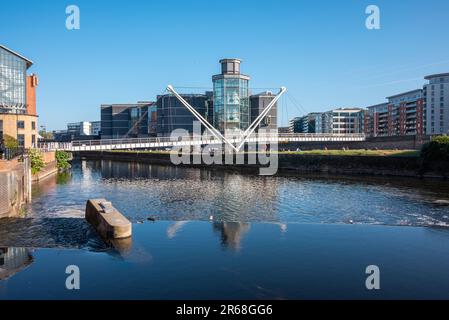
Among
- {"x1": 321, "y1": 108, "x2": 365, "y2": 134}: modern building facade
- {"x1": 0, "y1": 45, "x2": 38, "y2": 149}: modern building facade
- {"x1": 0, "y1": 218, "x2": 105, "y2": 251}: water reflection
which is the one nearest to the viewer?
{"x1": 0, "y1": 218, "x2": 105, "y2": 251}: water reflection

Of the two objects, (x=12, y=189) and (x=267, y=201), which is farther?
(x=267, y=201)

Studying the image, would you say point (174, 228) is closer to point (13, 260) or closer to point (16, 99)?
point (13, 260)

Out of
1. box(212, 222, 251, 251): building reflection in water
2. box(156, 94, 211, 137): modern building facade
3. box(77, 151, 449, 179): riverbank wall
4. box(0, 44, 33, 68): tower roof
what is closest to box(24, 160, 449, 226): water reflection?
box(212, 222, 251, 251): building reflection in water

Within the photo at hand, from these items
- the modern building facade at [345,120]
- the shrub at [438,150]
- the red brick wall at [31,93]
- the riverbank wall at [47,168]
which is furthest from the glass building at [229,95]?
the modern building facade at [345,120]

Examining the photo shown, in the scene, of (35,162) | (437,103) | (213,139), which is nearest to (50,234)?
(35,162)

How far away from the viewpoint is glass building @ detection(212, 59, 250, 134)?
116 m

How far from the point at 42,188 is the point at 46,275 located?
29.6 meters

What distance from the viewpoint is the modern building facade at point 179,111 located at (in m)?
125

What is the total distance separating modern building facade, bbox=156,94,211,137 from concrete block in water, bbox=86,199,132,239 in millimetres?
100989

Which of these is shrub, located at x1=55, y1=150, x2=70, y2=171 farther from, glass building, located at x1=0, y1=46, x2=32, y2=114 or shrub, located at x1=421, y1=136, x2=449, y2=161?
shrub, located at x1=421, y1=136, x2=449, y2=161

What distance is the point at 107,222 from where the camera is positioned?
63.5 feet

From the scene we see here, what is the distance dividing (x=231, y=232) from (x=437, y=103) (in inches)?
5311

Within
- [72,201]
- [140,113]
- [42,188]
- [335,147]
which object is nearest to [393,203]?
[72,201]

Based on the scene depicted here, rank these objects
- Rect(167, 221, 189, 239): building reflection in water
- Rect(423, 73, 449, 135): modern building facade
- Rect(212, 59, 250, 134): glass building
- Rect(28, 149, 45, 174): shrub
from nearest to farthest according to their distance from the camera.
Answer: Rect(167, 221, 189, 239): building reflection in water → Rect(28, 149, 45, 174): shrub → Rect(212, 59, 250, 134): glass building → Rect(423, 73, 449, 135): modern building facade
